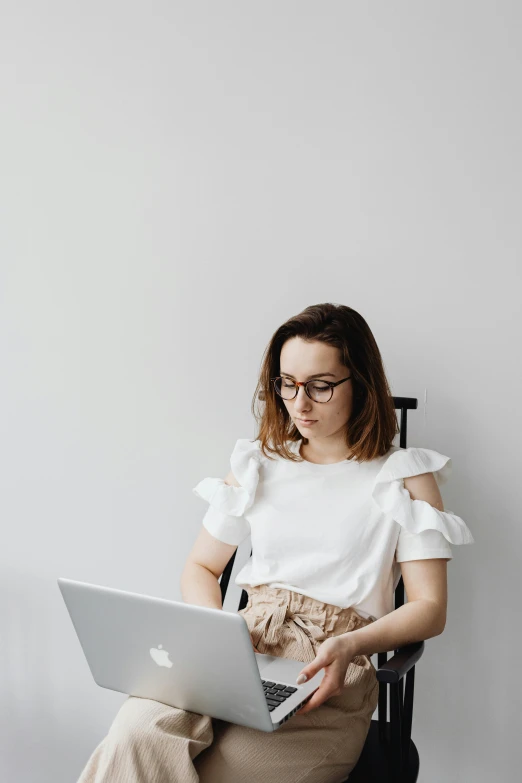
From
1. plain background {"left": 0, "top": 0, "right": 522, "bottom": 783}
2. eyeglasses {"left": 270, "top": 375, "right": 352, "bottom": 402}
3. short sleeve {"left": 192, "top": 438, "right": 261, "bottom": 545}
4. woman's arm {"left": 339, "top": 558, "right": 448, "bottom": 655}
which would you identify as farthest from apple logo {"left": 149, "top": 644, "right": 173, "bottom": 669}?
plain background {"left": 0, "top": 0, "right": 522, "bottom": 783}

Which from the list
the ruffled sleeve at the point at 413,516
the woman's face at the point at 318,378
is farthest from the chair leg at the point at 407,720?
the woman's face at the point at 318,378

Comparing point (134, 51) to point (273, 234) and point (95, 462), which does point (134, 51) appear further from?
point (95, 462)

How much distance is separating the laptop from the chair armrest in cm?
10

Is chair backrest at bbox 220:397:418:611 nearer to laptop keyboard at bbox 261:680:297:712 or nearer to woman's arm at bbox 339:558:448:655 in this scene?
woman's arm at bbox 339:558:448:655

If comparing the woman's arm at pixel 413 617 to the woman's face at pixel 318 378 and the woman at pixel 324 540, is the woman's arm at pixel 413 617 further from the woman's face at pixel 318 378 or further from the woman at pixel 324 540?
the woman's face at pixel 318 378

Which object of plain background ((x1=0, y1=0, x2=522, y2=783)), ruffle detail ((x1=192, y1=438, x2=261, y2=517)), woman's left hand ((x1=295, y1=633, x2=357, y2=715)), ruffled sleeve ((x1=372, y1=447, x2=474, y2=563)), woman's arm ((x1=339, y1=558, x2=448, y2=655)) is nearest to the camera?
woman's left hand ((x1=295, y1=633, x2=357, y2=715))

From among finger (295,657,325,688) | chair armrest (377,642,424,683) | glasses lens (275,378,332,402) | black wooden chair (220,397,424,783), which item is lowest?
black wooden chair (220,397,424,783)

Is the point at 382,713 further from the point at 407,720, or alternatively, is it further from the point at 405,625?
the point at 405,625

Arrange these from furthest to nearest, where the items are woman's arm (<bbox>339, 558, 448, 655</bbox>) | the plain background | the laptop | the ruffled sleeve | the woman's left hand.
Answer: the plain background
the ruffled sleeve
woman's arm (<bbox>339, 558, 448, 655</bbox>)
the woman's left hand
the laptop

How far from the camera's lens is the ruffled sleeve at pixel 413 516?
60.1 inches

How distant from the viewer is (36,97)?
207 cm

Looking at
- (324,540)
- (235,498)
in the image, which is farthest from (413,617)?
(235,498)

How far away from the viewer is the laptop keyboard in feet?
4.20

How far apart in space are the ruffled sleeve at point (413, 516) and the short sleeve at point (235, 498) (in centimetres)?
26
